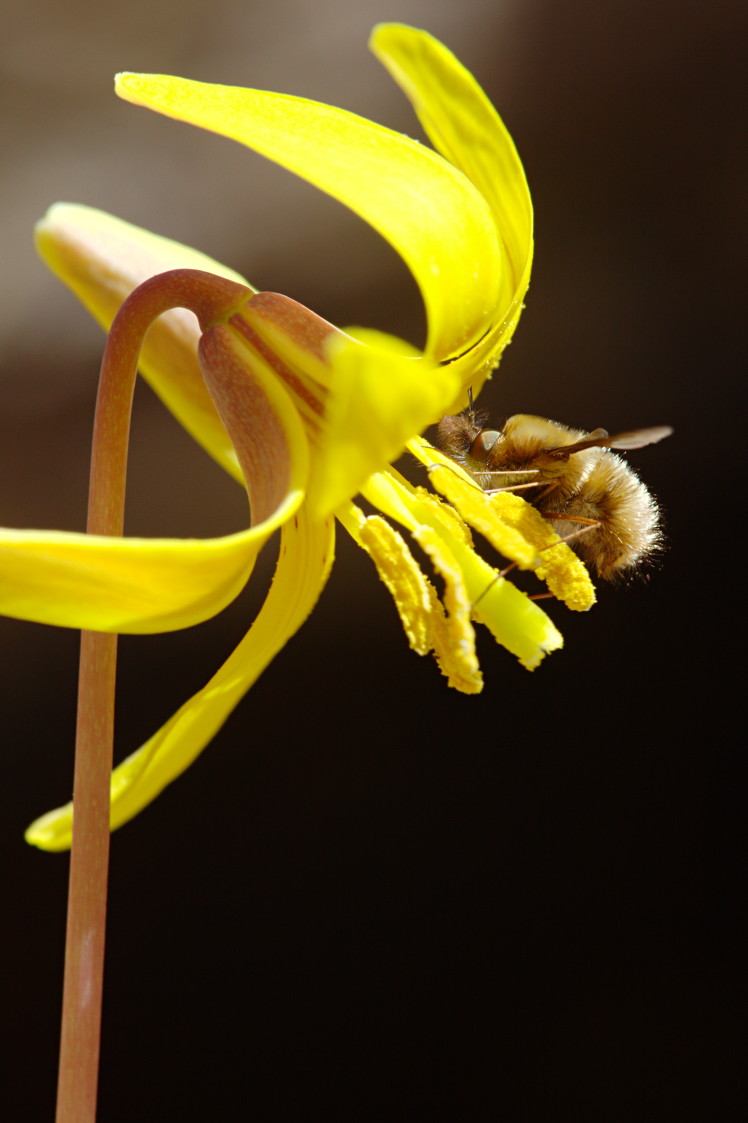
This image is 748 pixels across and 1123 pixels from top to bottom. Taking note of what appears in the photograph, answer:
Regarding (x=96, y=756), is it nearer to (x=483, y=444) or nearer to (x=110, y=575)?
(x=110, y=575)

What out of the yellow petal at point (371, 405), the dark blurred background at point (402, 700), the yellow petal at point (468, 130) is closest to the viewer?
the yellow petal at point (371, 405)

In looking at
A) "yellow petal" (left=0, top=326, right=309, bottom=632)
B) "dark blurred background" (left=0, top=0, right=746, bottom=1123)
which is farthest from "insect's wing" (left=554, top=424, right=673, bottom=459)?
"dark blurred background" (left=0, top=0, right=746, bottom=1123)

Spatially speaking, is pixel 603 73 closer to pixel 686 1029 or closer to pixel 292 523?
pixel 292 523

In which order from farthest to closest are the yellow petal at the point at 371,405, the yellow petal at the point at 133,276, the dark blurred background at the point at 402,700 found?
the dark blurred background at the point at 402,700 < the yellow petal at the point at 133,276 < the yellow petal at the point at 371,405

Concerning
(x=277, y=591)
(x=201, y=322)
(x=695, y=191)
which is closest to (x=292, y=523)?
(x=277, y=591)

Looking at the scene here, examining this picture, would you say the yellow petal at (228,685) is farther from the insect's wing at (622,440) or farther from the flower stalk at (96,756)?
the insect's wing at (622,440)

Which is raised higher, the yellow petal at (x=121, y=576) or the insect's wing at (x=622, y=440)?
the insect's wing at (x=622, y=440)

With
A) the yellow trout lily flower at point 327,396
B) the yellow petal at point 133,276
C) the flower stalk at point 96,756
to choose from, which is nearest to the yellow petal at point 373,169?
the yellow trout lily flower at point 327,396

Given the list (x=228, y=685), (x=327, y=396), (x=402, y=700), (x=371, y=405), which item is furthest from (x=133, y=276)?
(x=402, y=700)
